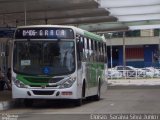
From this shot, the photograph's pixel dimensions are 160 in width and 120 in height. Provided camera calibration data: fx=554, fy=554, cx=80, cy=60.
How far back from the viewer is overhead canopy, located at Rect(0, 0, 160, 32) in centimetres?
3022

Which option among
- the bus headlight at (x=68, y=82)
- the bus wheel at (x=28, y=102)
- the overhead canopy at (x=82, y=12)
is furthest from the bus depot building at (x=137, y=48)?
the bus headlight at (x=68, y=82)

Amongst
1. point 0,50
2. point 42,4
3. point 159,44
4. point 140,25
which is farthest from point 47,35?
point 159,44

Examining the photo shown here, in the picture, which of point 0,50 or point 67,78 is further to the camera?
point 0,50

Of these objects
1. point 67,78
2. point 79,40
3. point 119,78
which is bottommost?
point 119,78

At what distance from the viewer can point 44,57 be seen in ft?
66.4

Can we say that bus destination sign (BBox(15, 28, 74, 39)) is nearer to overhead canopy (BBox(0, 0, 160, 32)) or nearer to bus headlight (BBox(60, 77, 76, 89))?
bus headlight (BBox(60, 77, 76, 89))

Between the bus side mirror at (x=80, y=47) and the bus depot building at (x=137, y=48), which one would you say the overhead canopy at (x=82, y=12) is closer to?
the bus side mirror at (x=80, y=47)

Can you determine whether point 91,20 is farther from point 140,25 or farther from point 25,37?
point 25,37

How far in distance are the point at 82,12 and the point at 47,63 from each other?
590 inches

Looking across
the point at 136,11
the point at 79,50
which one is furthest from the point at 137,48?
the point at 79,50

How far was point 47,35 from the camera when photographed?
20391 millimetres

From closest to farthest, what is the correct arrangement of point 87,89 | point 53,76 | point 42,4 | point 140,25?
1. point 53,76
2. point 87,89
3. point 42,4
4. point 140,25

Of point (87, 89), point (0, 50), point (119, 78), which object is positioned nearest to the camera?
point (87, 89)

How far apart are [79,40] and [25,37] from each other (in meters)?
2.04
